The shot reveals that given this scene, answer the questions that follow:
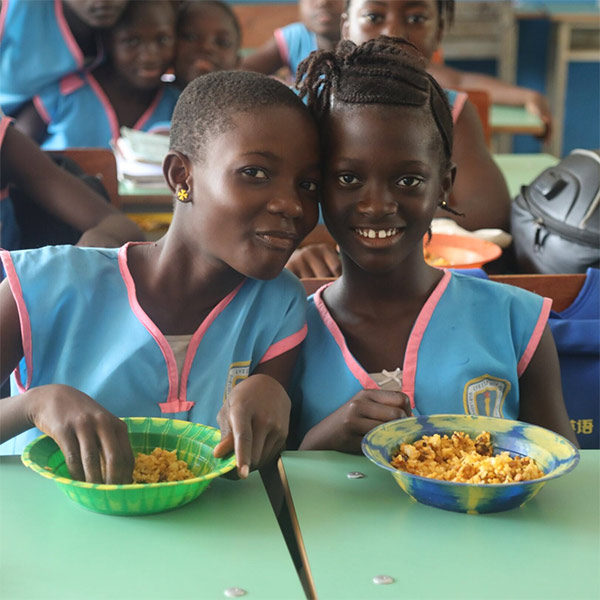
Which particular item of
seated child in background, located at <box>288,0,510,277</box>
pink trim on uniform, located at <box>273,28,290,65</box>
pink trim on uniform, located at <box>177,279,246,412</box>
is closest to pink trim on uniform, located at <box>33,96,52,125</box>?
pink trim on uniform, located at <box>273,28,290,65</box>

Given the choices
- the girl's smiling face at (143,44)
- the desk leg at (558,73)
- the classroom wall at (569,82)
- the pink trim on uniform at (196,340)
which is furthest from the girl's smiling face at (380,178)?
the classroom wall at (569,82)

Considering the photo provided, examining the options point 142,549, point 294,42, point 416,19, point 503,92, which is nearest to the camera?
point 142,549

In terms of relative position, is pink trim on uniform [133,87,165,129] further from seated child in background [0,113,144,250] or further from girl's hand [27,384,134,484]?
girl's hand [27,384,134,484]

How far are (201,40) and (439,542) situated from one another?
2.74 meters

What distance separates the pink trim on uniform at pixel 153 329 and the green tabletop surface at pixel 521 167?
1775 mm

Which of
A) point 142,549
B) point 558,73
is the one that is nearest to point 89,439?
point 142,549

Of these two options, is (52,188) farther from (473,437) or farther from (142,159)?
(473,437)

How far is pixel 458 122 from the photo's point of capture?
2309 millimetres

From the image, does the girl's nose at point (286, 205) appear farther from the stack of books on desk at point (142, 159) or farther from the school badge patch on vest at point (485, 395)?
the stack of books on desk at point (142, 159)

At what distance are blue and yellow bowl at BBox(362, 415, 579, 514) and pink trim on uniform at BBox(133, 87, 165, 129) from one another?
235 centimetres

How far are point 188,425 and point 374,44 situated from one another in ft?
2.17

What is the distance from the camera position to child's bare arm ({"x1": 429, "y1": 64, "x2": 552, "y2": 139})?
145 inches

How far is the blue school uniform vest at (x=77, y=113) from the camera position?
10.3 ft

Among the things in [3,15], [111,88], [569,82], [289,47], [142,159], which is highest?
[3,15]
